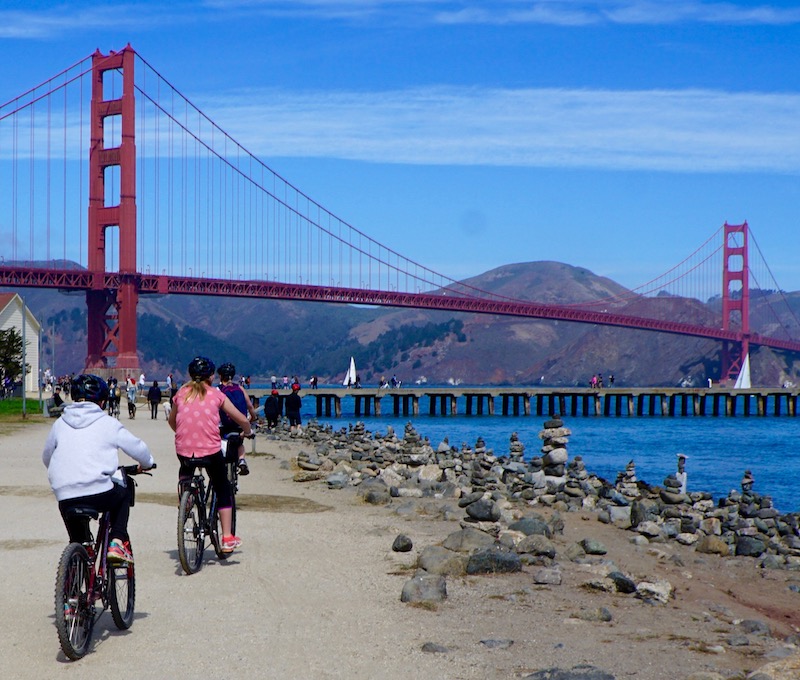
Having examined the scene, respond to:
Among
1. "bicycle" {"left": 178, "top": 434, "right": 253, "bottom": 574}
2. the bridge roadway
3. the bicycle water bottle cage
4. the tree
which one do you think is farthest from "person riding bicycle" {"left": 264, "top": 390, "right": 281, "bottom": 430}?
the bridge roadway

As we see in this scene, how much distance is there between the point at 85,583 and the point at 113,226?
6765 centimetres

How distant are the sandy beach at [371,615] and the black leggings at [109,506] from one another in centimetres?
67

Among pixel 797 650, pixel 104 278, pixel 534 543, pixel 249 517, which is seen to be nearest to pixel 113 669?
pixel 797 650

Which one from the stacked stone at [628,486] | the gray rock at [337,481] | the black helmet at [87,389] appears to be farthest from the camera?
the stacked stone at [628,486]

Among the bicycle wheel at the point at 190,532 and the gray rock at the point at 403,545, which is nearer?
the bicycle wheel at the point at 190,532

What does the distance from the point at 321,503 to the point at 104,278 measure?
190ft

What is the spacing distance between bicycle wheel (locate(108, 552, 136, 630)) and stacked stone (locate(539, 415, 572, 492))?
13439 mm

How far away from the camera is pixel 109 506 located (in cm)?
685

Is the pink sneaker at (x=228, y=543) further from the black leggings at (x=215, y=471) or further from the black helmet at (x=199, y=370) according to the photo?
the black helmet at (x=199, y=370)

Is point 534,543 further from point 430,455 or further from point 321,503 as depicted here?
point 430,455

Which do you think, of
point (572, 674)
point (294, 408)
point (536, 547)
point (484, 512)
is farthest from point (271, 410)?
point (572, 674)

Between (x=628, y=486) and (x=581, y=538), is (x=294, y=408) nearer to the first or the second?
(x=628, y=486)

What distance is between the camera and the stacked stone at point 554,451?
20406 mm

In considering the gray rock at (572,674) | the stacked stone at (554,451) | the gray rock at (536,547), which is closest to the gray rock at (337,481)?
the stacked stone at (554,451)
